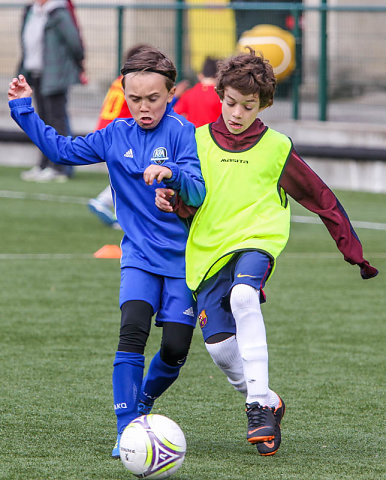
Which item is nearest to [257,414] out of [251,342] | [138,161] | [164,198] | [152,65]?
[251,342]

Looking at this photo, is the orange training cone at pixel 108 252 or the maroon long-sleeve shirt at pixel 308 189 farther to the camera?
the orange training cone at pixel 108 252

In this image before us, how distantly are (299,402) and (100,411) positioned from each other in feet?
3.30

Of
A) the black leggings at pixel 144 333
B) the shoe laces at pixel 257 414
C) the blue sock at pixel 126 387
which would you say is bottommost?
the shoe laces at pixel 257 414

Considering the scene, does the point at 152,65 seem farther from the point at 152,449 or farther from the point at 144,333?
the point at 152,449

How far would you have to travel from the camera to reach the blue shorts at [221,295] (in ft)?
15.4

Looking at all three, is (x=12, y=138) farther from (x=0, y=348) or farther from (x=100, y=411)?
(x=100, y=411)

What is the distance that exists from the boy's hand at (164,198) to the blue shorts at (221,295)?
402 millimetres

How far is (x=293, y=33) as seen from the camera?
A: 15.2 meters

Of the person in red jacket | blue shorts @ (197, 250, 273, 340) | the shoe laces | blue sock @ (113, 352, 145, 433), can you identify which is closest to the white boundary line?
the person in red jacket

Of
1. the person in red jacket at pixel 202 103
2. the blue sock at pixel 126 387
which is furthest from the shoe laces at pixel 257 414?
the person in red jacket at pixel 202 103

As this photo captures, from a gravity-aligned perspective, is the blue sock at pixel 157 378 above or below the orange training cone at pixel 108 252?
above

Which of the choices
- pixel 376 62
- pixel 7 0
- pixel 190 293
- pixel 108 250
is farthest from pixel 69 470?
pixel 7 0

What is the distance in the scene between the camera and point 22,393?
222 inches

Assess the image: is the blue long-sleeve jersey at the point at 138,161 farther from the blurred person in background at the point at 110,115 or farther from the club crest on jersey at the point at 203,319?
the blurred person in background at the point at 110,115
